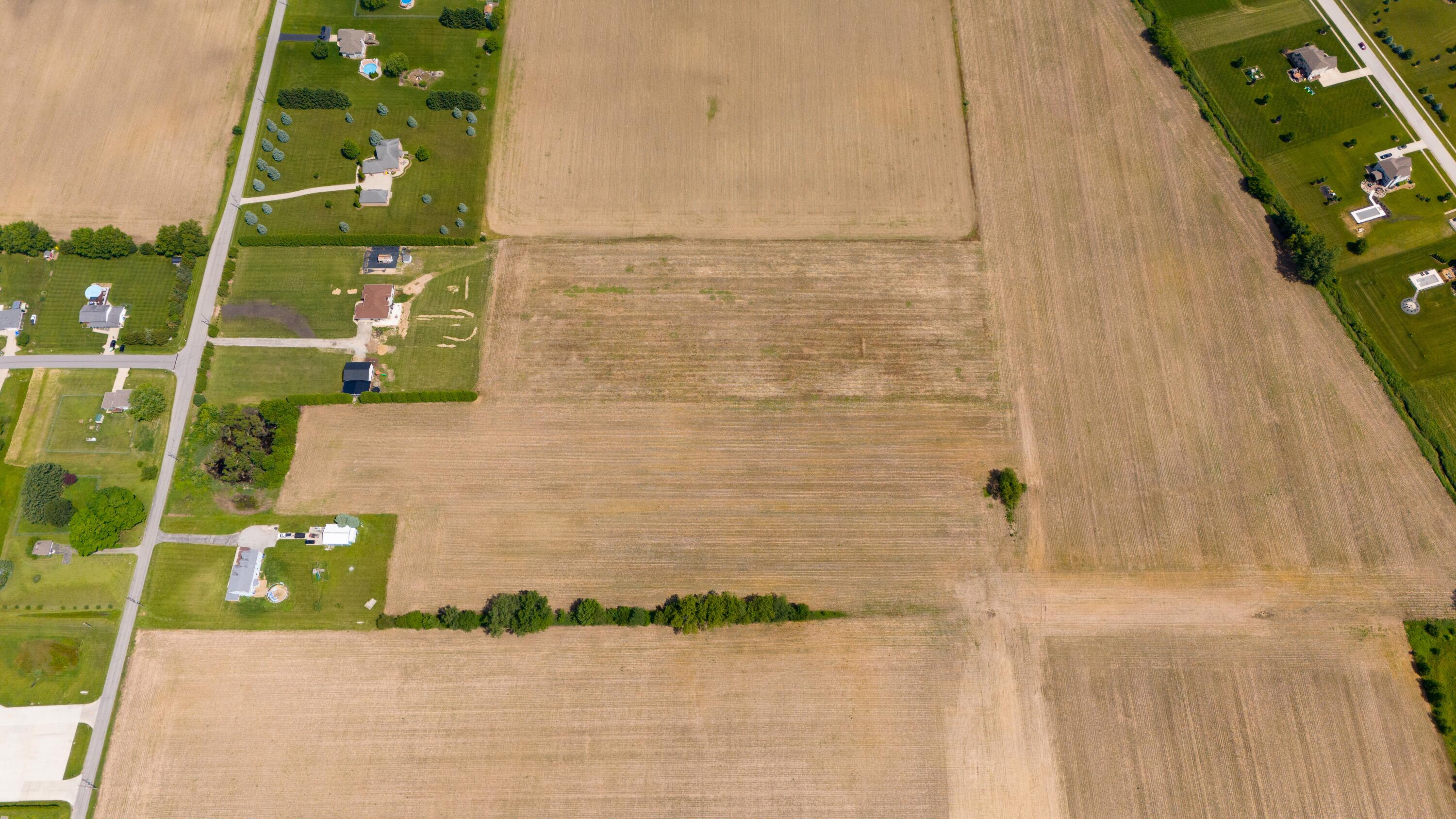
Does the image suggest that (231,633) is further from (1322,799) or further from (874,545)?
(1322,799)

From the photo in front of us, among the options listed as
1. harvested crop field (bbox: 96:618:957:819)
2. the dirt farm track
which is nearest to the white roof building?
the dirt farm track

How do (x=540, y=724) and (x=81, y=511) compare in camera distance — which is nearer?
(x=540, y=724)

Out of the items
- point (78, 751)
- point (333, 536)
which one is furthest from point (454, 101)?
point (78, 751)

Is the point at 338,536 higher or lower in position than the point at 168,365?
lower

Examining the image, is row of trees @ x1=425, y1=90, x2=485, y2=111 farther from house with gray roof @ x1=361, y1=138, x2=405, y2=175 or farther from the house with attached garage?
the house with attached garage

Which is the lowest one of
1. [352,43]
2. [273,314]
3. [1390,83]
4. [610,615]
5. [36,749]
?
[36,749]

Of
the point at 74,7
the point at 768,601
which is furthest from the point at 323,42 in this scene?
the point at 768,601

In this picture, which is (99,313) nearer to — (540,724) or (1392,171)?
(540,724)

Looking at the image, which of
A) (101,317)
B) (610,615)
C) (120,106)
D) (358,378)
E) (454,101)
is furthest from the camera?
(120,106)
